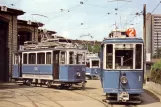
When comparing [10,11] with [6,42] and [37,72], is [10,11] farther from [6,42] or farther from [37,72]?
[37,72]

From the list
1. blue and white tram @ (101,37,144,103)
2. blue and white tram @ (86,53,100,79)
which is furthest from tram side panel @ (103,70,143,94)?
blue and white tram @ (86,53,100,79)

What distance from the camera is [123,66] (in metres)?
15.8

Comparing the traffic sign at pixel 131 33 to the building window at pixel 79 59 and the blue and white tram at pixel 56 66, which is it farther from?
the building window at pixel 79 59

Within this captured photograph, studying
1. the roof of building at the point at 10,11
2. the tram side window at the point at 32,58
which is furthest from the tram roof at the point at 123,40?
the roof of building at the point at 10,11

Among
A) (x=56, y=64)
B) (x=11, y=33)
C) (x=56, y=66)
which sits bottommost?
(x=56, y=66)

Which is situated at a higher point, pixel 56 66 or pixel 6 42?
pixel 6 42

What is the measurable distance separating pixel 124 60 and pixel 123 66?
0.26m

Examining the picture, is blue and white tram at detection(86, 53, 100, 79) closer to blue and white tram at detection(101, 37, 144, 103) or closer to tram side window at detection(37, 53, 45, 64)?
tram side window at detection(37, 53, 45, 64)

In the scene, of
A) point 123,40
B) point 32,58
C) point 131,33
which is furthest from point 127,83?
point 32,58

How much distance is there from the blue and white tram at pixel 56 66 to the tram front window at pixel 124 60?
8340 millimetres

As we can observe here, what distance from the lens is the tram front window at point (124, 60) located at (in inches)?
618

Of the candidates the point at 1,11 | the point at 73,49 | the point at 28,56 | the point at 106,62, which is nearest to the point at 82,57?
the point at 73,49

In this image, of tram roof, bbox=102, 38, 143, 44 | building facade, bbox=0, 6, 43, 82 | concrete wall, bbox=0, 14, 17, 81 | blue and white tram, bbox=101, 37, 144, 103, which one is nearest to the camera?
blue and white tram, bbox=101, 37, 144, 103

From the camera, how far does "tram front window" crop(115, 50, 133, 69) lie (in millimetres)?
15703
